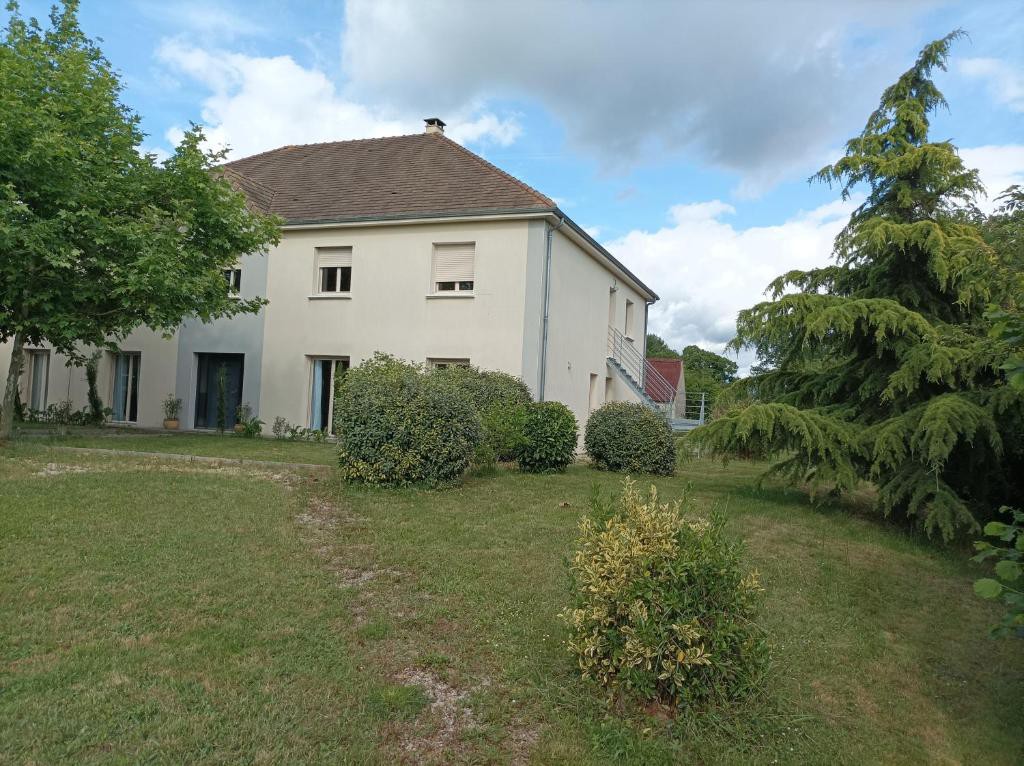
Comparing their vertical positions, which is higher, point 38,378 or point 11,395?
point 38,378

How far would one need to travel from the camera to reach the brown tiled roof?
15484mm

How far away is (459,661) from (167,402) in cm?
1657

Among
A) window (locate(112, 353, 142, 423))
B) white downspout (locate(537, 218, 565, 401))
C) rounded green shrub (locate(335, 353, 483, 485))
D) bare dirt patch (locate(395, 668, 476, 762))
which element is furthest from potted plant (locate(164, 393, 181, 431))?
bare dirt patch (locate(395, 668, 476, 762))

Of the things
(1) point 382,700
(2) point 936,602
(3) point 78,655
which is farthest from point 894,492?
(3) point 78,655

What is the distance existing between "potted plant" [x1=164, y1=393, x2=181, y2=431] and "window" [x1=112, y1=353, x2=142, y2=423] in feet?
5.17

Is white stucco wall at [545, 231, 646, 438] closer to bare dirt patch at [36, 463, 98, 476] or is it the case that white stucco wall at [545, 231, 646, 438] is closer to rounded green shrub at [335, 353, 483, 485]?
rounded green shrub at [335, 353, 483, 485]

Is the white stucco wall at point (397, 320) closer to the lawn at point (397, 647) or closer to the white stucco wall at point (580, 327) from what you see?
the white stucco wall at point (580, 327)

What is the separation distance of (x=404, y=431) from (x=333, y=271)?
920 cm

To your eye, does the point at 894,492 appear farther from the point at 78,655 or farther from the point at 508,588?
the point at 78,655

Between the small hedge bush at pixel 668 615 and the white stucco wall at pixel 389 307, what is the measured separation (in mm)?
11112

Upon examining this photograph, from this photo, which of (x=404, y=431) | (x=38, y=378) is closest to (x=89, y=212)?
(x=404, y=431)

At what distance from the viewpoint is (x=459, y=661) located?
4113mm

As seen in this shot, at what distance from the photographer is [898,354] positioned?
872cm

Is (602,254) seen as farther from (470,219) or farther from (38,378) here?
(38,378)
